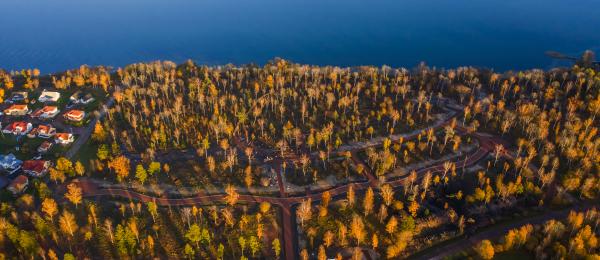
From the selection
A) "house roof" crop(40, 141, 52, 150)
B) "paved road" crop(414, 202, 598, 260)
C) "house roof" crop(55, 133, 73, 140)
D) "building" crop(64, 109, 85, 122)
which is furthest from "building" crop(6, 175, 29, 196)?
"paved road" crop(414, 202, 598, 260)

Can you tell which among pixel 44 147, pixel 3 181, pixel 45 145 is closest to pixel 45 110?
pixel 45 145

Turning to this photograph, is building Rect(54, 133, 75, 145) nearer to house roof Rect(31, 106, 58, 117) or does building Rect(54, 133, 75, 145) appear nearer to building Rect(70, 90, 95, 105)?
house roof Rect(31, 106, 58, 117)

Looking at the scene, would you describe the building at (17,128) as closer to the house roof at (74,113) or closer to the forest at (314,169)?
the house roof at (74,113)

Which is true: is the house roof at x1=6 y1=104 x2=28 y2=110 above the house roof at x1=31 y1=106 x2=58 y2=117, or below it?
above

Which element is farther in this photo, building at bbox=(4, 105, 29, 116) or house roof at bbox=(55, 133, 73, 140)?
building at bbox=(4, 105, 29, 116)

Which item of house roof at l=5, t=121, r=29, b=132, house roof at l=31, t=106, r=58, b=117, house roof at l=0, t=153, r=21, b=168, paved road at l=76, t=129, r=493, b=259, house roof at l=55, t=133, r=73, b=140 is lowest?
paved road at l=76, t=129, r=493, b=259

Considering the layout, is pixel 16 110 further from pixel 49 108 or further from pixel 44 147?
pixel 44 147

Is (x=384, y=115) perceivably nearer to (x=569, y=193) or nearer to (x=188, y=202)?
(x=569, y=193)

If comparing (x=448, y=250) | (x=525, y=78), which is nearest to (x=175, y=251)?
(x=448, y=250)
